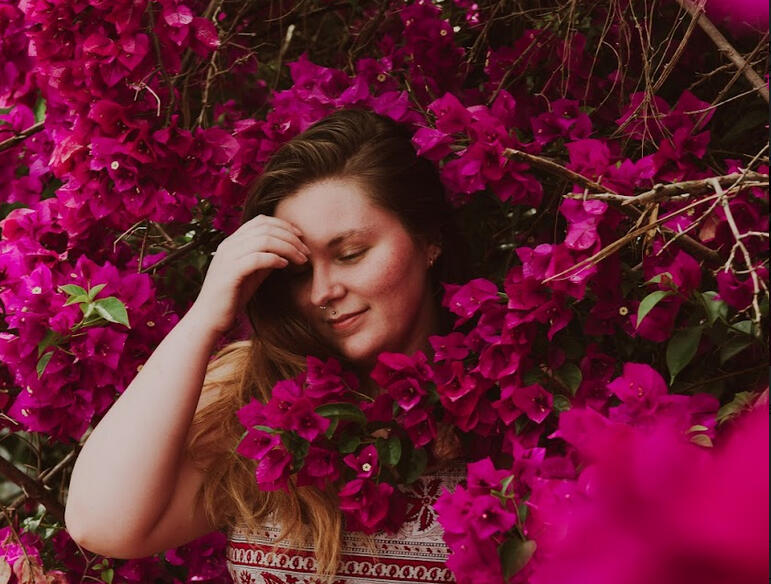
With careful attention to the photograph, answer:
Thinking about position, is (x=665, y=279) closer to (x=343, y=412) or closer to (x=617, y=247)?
(x=617, y=247)

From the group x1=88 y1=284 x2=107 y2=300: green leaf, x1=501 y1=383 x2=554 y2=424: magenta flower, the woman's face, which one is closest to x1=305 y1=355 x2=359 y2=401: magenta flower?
the woman's face

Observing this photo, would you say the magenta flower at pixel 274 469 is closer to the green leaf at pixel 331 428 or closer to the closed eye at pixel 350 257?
the green leaf at pixel 331 428

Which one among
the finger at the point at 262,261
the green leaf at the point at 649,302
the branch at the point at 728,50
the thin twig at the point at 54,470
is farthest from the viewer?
the thin twig at the point at 54,470

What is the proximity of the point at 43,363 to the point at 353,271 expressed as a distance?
45 centimetres

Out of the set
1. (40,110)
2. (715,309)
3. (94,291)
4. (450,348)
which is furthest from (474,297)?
(40,110)

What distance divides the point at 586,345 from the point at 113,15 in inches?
30.7

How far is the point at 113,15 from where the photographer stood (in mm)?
1146

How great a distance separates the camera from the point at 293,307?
1.30 m

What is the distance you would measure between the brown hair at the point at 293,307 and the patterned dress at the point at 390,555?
38mm

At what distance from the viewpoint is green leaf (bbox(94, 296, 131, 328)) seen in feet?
3.71

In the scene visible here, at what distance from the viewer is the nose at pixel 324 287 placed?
115 centimetres

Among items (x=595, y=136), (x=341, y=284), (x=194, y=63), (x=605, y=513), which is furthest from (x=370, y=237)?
(x=605, y=513)

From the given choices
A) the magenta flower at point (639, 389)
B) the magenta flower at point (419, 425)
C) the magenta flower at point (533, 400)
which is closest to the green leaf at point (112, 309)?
the magenta flower at point (419, 425)

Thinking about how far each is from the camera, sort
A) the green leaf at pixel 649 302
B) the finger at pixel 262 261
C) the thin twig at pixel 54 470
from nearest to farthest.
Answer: the green leaf at pixel 649 302 < the finger at pixel 262 261 < the thin twig at pixel 54 470
